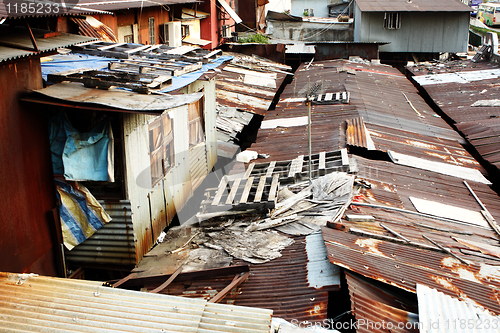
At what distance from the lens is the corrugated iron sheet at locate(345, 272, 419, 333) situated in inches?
207

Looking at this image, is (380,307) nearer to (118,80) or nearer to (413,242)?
(413,242)

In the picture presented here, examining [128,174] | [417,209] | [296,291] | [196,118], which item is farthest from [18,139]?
[417,209]

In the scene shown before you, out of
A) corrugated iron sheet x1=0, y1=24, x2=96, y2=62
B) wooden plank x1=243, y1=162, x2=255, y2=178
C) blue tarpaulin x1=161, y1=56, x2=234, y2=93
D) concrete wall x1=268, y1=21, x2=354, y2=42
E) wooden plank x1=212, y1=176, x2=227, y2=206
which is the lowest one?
wooden plank x1=212, y1=176, x2=227, y2=206

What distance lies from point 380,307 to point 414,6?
3394cm

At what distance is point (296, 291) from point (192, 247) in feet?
8.34

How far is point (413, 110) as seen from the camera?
734 inches

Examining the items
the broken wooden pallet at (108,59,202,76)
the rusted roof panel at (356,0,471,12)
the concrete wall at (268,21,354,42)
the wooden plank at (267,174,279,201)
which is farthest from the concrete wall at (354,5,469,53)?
the wooden plank at (267,174,279,201)

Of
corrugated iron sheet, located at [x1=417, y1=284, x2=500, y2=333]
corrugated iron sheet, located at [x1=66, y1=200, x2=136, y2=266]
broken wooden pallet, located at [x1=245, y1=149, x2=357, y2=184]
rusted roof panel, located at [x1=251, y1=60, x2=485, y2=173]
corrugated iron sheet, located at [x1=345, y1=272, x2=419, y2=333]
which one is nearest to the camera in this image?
corrugated iron sheet, located at [x1=417, y1=284, x2=500, y2=333]

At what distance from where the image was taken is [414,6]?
34344mm

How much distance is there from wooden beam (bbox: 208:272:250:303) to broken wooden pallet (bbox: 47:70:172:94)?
345 centimetres

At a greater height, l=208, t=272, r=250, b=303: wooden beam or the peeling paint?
the peeling paint

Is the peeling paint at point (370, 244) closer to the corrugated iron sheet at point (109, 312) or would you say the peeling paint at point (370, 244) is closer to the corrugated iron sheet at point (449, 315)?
the corrugated iron sheet at point (449, 315)

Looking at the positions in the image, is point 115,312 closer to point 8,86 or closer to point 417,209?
point 8,86

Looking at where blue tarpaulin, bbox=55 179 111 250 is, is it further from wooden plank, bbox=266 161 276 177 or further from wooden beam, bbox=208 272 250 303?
wooden plank, bbox=266 161 276 177
